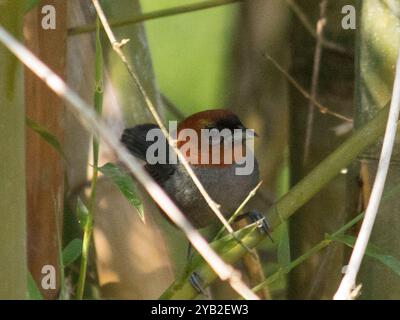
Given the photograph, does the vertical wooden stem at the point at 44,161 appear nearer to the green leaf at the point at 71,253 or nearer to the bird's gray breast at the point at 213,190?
the green leaf at the point at 71,253

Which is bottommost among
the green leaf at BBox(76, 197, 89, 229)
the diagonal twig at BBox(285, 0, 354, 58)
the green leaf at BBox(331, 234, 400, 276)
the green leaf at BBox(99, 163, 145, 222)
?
the green leaf at BBox(331, 234, 400, 276)

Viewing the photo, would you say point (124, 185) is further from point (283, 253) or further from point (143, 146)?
point (143, 146)

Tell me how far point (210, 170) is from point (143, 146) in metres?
0.21

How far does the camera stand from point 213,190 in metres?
2.41

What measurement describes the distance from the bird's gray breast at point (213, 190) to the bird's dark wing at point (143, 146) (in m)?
0.08

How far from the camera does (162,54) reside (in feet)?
10.8

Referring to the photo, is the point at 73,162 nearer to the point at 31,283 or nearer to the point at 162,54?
the point at 31,283

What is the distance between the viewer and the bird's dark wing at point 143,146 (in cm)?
225

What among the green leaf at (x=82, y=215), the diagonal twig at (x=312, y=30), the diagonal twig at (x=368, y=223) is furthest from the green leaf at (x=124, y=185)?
the diagonal twig at (x=312, y=30)

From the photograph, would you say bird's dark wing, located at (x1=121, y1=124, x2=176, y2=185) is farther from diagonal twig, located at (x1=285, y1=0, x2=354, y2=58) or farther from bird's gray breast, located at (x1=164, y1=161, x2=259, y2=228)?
diagonal twig, located at (x1=285, y1=0, x2=354, y2=58)

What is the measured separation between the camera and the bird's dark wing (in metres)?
2.25

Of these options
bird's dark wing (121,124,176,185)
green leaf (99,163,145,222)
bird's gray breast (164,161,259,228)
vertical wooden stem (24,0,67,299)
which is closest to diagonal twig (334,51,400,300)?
green leaf (99,163,145,222)

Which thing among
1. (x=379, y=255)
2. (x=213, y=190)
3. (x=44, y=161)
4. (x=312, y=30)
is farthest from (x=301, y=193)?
(x=312, y=30)
